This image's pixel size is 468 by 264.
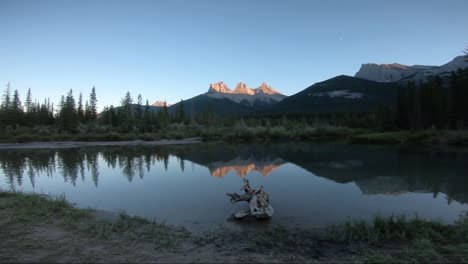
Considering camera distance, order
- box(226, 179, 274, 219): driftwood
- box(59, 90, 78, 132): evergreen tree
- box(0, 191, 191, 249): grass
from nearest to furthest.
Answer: box(0, 191, 191, 249): grass, box(226, 179, 274, 219): driftwood, box(59, 90, 78, 132): evergreen tree

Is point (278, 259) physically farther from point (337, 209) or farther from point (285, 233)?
point (337, 209)

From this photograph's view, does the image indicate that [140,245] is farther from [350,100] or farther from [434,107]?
[350,100]

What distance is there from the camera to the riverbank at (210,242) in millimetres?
5410

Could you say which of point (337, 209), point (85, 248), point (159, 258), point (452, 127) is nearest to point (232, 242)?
point (159, 258)

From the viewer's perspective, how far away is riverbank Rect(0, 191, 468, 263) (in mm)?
5410

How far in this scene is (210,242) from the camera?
22.4ft

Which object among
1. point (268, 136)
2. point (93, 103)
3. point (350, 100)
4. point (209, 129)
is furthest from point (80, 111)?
point (350, 100)

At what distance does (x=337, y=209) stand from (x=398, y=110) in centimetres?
6092

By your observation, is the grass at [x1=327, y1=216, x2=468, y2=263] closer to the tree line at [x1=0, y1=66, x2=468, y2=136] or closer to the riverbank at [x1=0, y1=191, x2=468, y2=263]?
the riverbank at [x1=0, y1=191, x2=468, y2=263]

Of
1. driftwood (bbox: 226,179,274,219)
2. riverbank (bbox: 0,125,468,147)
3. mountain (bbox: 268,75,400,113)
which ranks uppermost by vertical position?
mountain (bbox: 268,75,400,113)

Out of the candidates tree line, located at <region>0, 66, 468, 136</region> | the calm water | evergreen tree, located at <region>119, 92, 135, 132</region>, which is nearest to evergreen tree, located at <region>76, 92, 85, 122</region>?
tree line, located at <region>0, 66, 468, 136</region>

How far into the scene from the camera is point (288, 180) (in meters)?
16.9

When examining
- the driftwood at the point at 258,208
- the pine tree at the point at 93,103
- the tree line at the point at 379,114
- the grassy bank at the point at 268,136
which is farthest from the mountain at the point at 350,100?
the driftwood at the point at 258,208

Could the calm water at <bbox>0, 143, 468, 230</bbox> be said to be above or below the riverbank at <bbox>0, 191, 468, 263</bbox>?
below
